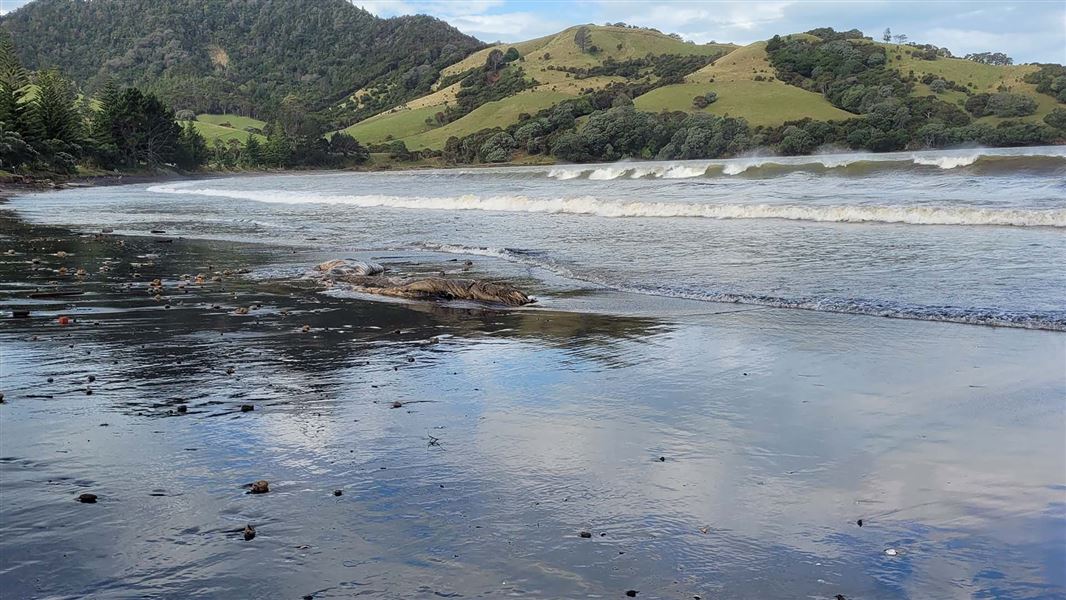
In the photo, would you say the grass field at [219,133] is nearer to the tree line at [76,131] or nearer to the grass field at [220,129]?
the grass field at [220,129]

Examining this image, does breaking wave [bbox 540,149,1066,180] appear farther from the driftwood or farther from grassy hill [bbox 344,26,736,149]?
grassy hill [bbox 344,26,736,149]

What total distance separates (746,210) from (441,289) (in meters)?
17.8

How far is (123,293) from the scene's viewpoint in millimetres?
13344

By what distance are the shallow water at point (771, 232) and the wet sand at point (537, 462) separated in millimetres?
2676

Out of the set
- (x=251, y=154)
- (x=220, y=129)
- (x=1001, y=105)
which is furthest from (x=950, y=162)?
(x=220, y=129)

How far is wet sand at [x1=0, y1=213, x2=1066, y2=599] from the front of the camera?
12.7 feet

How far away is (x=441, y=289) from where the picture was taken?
13.2 meters

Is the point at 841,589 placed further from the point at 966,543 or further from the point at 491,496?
the point at 491,496

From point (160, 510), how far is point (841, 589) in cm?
357

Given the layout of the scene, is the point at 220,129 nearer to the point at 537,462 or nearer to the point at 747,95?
the point at 747,95

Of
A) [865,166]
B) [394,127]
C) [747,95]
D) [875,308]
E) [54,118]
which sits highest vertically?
[747,95]

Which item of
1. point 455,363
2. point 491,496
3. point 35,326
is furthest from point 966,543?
point 35,326

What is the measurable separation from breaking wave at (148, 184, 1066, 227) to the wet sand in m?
14.4

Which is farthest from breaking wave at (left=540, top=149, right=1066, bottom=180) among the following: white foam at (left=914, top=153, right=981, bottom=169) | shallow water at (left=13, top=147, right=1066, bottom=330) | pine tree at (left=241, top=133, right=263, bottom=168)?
pine tree at (left=241, top=133, right=263, bottom=168)
